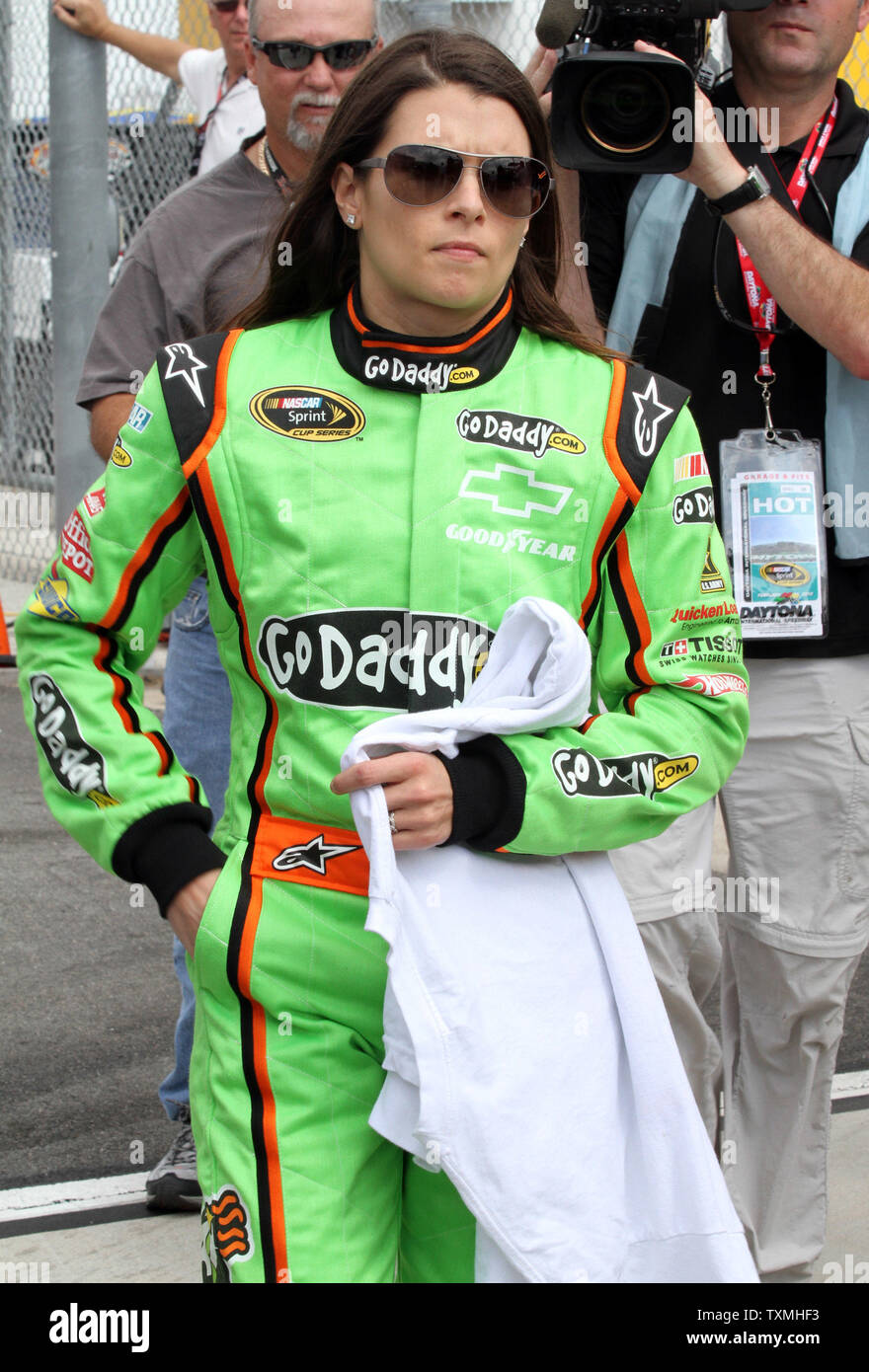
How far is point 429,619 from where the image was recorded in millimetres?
2129

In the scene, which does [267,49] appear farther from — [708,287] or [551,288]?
[551,288]

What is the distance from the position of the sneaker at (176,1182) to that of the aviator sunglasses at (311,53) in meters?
2.13

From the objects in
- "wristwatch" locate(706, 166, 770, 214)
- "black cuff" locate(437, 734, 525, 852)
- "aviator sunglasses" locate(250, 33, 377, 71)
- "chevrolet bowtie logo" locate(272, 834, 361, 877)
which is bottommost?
"chevrolet bowtie logo" locate(272, 834, 361, 877)

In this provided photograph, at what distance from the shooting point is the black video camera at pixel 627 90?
2809 mm

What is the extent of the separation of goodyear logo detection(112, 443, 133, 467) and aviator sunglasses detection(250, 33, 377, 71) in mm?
1425

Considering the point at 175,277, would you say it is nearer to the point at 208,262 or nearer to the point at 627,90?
the point at 208,262

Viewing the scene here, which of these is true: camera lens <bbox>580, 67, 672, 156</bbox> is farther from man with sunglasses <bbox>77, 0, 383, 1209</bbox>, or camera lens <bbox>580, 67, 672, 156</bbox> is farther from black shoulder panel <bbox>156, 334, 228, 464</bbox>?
black shoulder panel <bbox>156, 334, 228, 464</bbox>

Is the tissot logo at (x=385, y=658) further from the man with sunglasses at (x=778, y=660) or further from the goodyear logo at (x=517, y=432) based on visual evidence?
the man with sunglasses at (x=778, y=660)

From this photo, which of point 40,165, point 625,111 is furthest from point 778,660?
point 40,165

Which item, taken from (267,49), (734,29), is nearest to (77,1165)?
(267,49)

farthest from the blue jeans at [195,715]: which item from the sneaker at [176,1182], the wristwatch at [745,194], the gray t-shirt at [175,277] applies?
the wristwatch at [745,194]

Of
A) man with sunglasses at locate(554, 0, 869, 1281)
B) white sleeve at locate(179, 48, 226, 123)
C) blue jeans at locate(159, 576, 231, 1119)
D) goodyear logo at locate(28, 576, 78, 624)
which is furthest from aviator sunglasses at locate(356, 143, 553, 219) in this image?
white sleeve at locate(179, 48, 226, 123)

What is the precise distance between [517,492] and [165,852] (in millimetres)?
635

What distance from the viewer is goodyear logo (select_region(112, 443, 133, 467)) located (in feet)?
7.27
